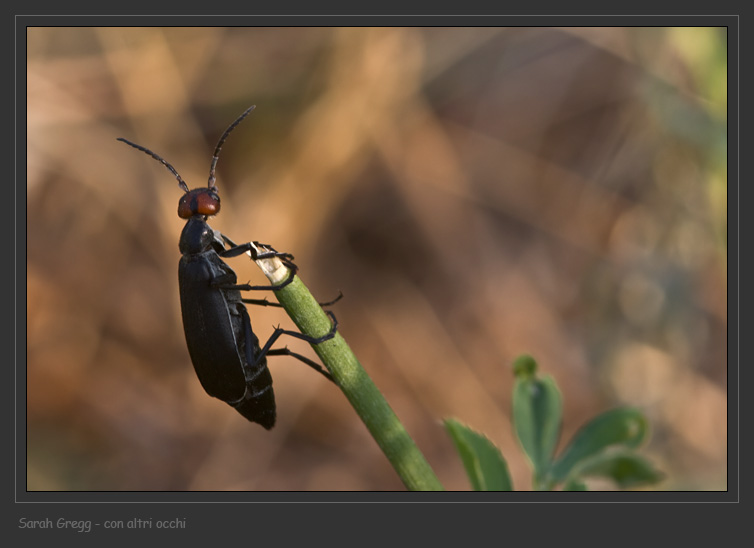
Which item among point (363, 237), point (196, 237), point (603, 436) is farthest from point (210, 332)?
point (363, 237)

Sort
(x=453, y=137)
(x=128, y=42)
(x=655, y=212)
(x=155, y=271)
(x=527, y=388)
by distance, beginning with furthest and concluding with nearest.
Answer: (x=453, y=137)
(x=155, y=271)
(x=128, y=42)
(x=655, y=212)
(x=527, y=388)

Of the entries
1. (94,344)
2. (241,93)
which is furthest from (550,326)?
(94,344)

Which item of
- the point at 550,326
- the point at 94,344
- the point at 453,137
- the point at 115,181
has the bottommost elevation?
the point at 94,344

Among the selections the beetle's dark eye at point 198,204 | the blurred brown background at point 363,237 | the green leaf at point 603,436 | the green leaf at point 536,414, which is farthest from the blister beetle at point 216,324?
the blurred brown background at point 363,237

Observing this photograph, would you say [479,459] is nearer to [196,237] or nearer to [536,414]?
[536,414]

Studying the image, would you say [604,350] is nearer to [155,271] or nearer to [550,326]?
[550,326]

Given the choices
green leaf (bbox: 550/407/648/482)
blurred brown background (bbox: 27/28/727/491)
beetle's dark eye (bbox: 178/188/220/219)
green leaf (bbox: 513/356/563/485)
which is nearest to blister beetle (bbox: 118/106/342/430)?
beetle's dark eye (bbox: 178/188/220/219)
